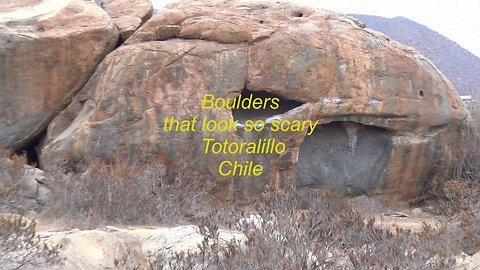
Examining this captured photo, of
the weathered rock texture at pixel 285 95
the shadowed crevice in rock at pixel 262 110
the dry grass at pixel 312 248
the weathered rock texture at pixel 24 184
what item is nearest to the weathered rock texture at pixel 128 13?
the weathered rock texture at pixel 285 95

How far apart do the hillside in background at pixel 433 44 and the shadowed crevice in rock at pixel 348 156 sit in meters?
35.5

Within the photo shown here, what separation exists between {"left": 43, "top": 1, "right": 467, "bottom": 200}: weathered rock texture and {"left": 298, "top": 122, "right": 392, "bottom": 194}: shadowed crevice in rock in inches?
0.7

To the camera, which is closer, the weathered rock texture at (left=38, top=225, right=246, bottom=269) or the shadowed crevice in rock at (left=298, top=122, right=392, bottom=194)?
the weathered rock texture at (left=38, top=225, right=246, bottom=269)

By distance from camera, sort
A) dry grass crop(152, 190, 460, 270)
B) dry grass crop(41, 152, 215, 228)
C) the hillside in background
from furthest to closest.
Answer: the hillside in background, dry grass crop(41, 152, 215, 228), dry grass crop(152, 190, 460, 270)

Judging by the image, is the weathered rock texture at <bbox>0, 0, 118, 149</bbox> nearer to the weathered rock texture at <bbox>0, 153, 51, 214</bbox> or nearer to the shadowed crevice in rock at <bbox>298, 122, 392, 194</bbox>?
the weathered rock texture at <bbox>0, 153, 51, 214</bbox>

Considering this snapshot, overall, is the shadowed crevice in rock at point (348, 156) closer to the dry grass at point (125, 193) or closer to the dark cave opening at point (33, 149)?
the dry grass at point (125, 193)

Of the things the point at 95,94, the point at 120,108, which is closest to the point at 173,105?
the point at 120,108

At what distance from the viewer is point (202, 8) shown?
934 centimetres

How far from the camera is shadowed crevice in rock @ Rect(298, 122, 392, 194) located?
29.9ft

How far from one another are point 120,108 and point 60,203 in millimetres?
2444

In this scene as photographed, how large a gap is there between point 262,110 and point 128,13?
3.24 metres

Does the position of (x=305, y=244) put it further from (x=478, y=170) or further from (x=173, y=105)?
(x=478, y=170)

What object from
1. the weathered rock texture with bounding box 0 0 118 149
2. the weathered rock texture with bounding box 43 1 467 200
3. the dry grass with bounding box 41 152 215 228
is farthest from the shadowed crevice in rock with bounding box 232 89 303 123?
the weathered rock texture with bounding box 0 0 118 149

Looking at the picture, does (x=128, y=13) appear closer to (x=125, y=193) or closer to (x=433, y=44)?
(x=125, y=193)
